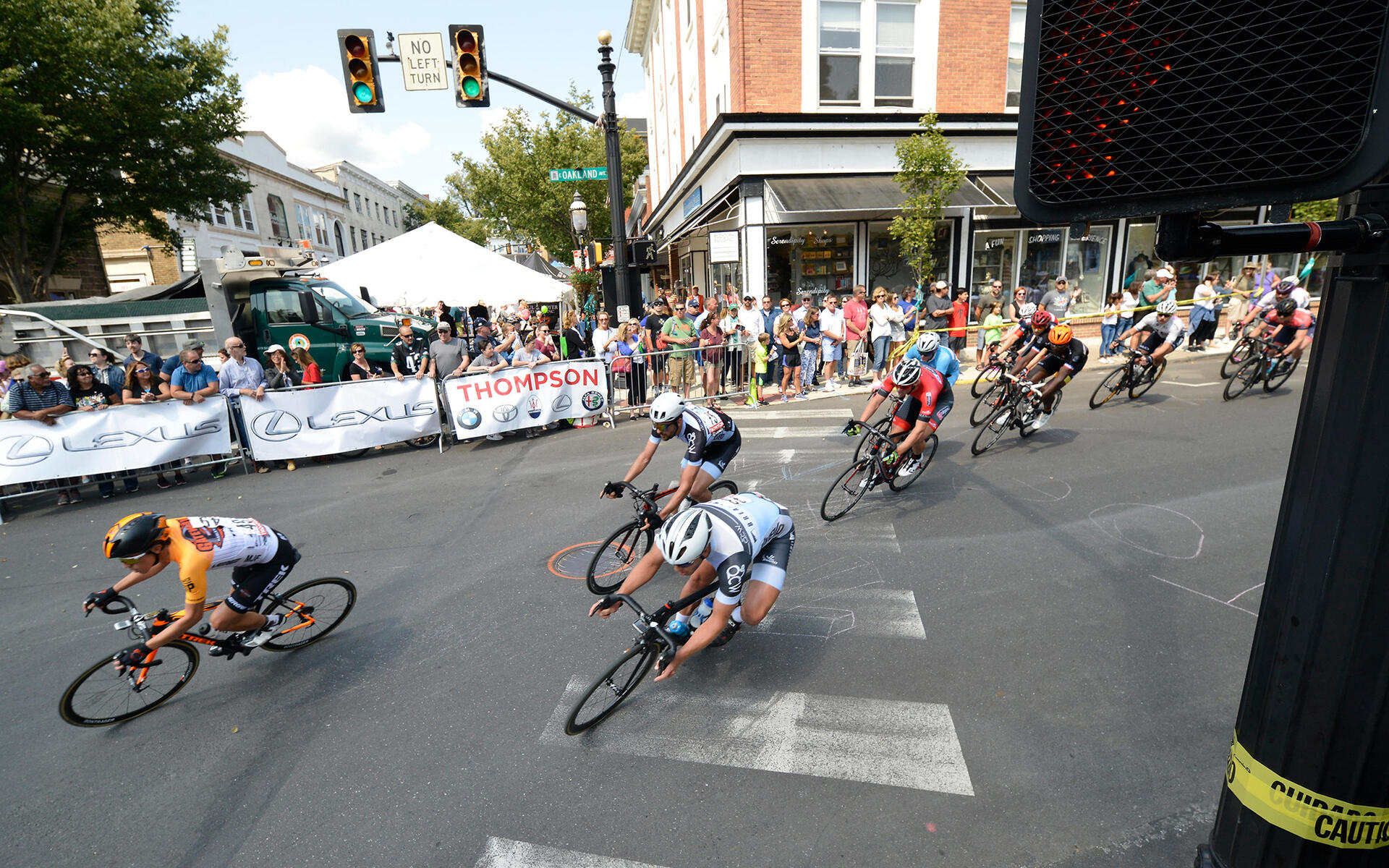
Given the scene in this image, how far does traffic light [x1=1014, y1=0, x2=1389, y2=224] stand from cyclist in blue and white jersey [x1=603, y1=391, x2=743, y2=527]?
13.6 feet

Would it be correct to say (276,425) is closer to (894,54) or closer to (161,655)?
(161,655)

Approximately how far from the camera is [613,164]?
1224cm

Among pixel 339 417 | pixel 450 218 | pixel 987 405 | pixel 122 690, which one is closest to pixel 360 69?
pixel 339 417

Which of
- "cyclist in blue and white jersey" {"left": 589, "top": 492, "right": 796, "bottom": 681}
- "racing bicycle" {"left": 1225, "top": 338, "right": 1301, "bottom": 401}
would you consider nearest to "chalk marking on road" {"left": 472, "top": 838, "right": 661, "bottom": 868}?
"cyclist in blue and white jersey" {"left": 589, "top": 492, "right": 796, "bottom": 681}

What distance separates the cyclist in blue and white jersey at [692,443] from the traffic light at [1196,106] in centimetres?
415

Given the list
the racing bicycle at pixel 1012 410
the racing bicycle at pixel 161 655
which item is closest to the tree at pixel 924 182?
the racing bicycle at pixel 1012 410

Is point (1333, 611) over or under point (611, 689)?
over

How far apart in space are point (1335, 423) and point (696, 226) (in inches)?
841

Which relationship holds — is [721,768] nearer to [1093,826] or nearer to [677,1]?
[1093,826]

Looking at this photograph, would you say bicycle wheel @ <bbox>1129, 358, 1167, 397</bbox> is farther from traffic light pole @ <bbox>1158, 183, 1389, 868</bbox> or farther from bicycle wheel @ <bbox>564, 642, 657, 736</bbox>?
traffic light pole @ <bbox>1158, 183, 1389, 868</bbox>

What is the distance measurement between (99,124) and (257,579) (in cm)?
1961

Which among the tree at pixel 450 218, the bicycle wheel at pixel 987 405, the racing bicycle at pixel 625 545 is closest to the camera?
the racing bicycle at pixel 625 545

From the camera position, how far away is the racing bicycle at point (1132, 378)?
10352mm

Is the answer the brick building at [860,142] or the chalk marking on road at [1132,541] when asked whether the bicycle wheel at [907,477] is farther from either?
the brick building at [860,142]
